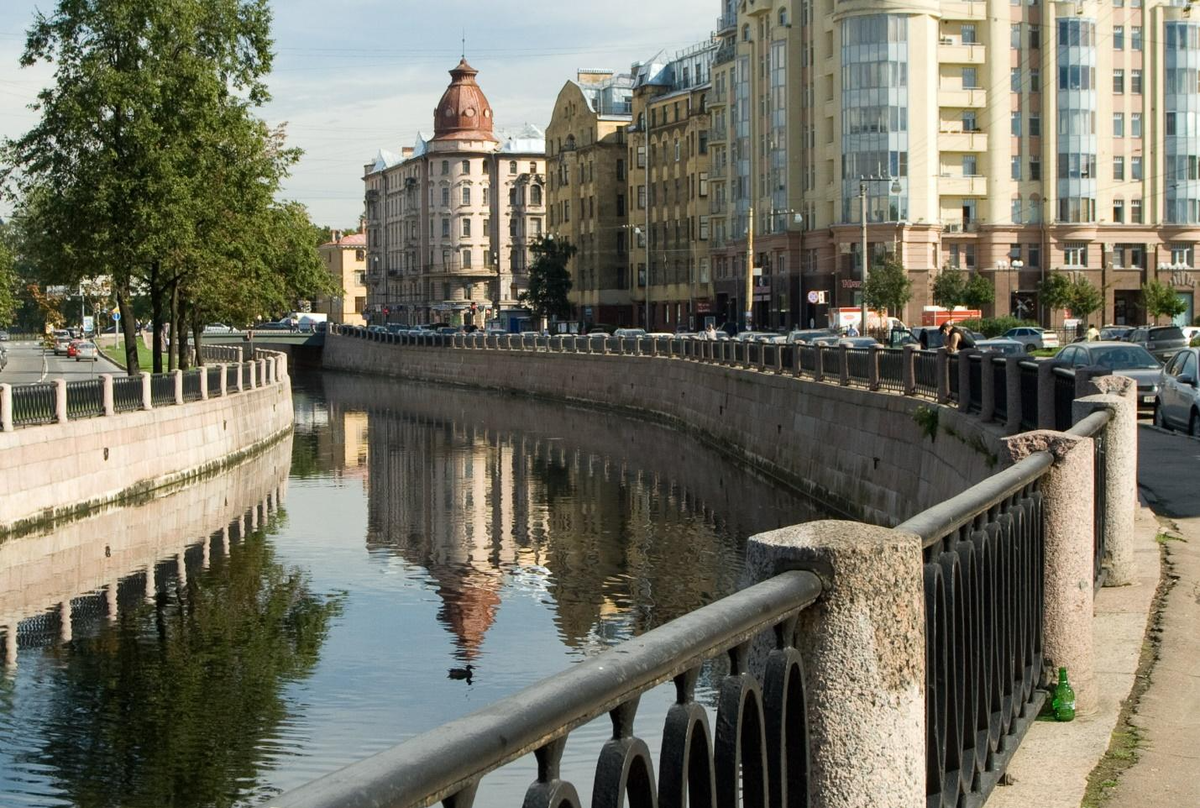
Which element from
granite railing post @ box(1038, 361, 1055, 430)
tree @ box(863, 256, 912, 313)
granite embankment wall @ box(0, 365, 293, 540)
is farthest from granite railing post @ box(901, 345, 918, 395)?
tree @ box(863, 256, 912, 313)

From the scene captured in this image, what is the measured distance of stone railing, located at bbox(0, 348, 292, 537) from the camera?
2861 centimetres

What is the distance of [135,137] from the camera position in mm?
41875

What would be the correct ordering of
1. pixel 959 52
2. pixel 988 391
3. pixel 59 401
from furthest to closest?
pixel 959 52, pixel 59 401, pixel 988 391

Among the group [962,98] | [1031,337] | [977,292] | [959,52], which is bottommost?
[1031,337]

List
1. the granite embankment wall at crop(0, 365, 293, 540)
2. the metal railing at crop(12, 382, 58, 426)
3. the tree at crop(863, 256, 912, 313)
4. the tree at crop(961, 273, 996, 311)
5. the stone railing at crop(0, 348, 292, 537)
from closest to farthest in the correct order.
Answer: the granite embankment wall at crop(0, 365, 293, 540) < the stone railing at crop(0, 348, 292, 537) < the metal railing at crop(12, 382, 58, 426) < the tree at crop(863, 256, 912, 313) < the tree at crop(961, 273, 996, 311)

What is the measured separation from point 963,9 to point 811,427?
5392cm

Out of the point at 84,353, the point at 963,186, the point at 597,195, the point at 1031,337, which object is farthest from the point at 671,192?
the point at 1031,337

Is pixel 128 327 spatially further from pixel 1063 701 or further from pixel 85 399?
pixel 1063 701

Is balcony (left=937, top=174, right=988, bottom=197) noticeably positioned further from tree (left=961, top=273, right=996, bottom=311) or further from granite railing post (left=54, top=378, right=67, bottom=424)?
granite railing post (left=54, top=378, right=67, bottom=424)

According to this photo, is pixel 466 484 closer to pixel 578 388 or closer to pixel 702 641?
pixel 578 388

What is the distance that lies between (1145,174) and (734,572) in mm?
67698

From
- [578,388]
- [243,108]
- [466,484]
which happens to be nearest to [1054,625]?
[466,484]

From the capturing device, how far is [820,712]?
421 cm

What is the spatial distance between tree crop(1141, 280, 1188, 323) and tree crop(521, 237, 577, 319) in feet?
148
